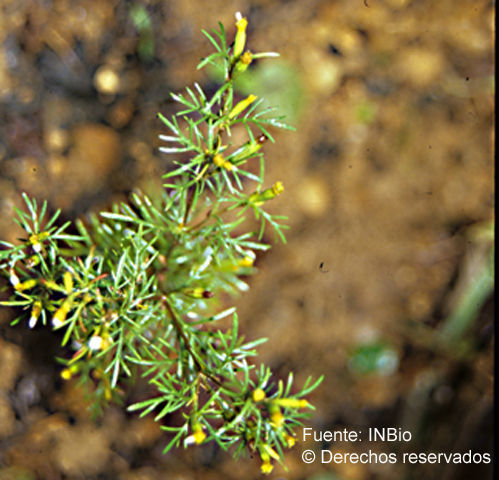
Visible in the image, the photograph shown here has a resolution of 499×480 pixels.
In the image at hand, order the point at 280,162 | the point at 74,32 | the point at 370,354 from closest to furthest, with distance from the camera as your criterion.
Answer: the point at 74,32 < the point at 280,162 < the point at 370,354

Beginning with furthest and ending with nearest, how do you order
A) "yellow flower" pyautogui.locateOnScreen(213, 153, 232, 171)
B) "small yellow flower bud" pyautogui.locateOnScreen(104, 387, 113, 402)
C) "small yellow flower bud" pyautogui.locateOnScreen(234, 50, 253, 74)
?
"small yellow flower bud" pyautogui.locateOnScreen(104, 387, 113, 402) → "yellow flower" pyautogui.locateOnScreen(213, 153, 232, 171) → "small yellow flower bud" pyautogui.locateOnScreen(234, 50, 253, 74)

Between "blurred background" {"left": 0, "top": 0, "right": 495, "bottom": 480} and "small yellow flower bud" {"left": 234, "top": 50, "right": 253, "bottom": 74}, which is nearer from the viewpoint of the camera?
"small yellow flower bud" {"left": 234, "top": 50, "right": 253, "bottom": 74}

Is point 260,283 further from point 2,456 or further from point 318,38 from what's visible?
point 2,456

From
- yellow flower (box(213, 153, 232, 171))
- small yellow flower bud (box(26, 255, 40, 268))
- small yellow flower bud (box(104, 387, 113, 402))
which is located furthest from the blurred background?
yellow flower (box(213, 153, 232, 171))

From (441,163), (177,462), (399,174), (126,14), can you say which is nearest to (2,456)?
(177,462)

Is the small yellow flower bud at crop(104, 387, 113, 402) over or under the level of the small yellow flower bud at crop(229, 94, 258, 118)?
under

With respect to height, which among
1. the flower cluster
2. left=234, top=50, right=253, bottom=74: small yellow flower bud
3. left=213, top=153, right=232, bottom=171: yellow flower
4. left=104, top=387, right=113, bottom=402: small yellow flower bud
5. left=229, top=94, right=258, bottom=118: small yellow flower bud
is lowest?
left=104, top=387, right=113, bottom=402: small yellow flower bud

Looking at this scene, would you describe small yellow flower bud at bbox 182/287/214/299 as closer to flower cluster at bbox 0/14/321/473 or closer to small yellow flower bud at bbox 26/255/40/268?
flower cluster at bbox 0/14/321/473

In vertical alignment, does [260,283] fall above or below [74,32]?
below
